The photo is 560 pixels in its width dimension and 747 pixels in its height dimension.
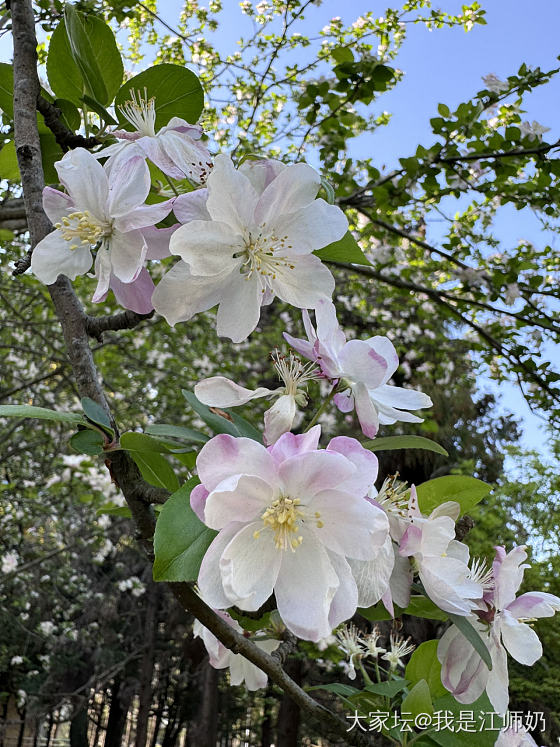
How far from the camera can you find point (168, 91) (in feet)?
2.33

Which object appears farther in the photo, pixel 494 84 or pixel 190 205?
pixel 494 84

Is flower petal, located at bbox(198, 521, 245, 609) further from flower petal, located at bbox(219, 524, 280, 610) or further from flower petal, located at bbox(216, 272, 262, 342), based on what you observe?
flower petal, located at bbox(216, 272, 262, 342)

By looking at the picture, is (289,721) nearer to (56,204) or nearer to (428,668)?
(428,668)

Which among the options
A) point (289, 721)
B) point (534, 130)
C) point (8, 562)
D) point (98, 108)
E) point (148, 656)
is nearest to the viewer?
point (98, 108)

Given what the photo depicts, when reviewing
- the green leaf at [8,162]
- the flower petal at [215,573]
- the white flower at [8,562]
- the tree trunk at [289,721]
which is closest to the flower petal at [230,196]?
the flower petal at [215,573]

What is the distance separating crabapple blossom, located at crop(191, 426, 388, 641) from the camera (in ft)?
1.39

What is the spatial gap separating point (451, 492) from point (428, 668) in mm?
335

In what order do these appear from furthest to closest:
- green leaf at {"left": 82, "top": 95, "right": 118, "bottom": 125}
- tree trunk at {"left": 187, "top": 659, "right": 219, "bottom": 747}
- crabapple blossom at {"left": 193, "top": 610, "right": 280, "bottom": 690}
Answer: tree trunk at {"left": 187, "top": 659, "right": 219, "bottom": 747}
crabapple blossom at {"left": 193, "top": 610, "right": 280, "bottom": 690}
green leaf at {"left": 82, "top": 95, "right": 118, "bottom": 125}

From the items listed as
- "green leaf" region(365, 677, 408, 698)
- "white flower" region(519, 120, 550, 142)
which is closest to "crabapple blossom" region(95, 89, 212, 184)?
"green leaf" region(365, 677, 408, 698)

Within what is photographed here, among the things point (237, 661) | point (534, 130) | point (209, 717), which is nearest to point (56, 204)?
point (237, 661)

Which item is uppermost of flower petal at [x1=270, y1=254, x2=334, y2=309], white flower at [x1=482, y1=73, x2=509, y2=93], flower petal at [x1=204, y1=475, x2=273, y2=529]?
white flower at [x1=482, y1=73, x2=509, y2=93]

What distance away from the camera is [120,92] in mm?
707

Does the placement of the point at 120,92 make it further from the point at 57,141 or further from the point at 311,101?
the point at 311,101

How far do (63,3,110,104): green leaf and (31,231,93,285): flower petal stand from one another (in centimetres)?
19
